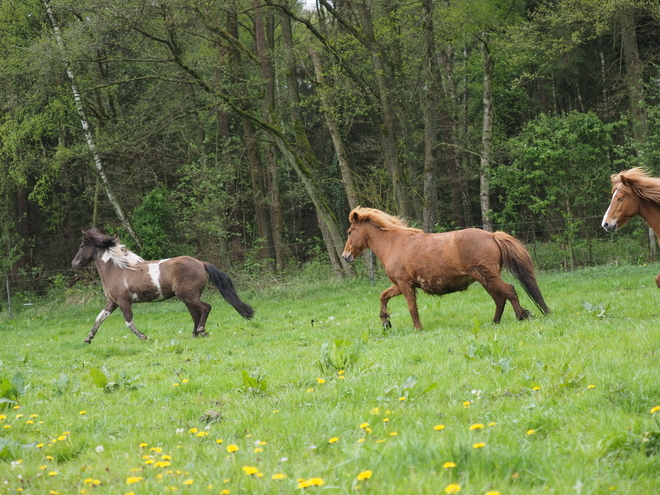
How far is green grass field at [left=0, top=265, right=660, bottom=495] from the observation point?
339 cm

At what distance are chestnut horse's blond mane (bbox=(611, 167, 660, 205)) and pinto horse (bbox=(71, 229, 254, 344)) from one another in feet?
24.3

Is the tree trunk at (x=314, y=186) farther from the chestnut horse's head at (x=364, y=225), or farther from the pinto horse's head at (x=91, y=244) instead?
the chestnut horse's head at (x=364, y=225)

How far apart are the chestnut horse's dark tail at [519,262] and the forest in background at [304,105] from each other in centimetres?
981

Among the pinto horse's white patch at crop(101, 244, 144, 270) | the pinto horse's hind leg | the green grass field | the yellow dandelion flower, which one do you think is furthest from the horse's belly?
the yellow dandelion flower

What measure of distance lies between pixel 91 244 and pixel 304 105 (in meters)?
10.5

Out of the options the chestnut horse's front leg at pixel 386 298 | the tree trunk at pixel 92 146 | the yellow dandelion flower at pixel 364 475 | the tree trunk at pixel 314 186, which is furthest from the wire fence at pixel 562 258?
the yellow dandelion flower at pixel 364 475

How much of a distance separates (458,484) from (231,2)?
19.8 metres

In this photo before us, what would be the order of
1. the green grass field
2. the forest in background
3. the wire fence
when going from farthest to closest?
the forest in background
the wire fence
the green grass field

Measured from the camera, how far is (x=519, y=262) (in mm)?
9266

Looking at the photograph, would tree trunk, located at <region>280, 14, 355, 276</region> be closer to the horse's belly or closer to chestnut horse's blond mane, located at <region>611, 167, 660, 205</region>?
the horse's belly

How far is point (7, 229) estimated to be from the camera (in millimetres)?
28719

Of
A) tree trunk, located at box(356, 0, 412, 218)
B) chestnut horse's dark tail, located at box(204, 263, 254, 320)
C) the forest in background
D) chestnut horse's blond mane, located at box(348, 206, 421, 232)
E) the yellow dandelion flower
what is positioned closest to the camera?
the yellow dandelion flower

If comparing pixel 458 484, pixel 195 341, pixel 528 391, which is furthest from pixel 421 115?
pixel 458 484

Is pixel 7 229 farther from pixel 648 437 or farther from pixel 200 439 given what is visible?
pixel 648 437
